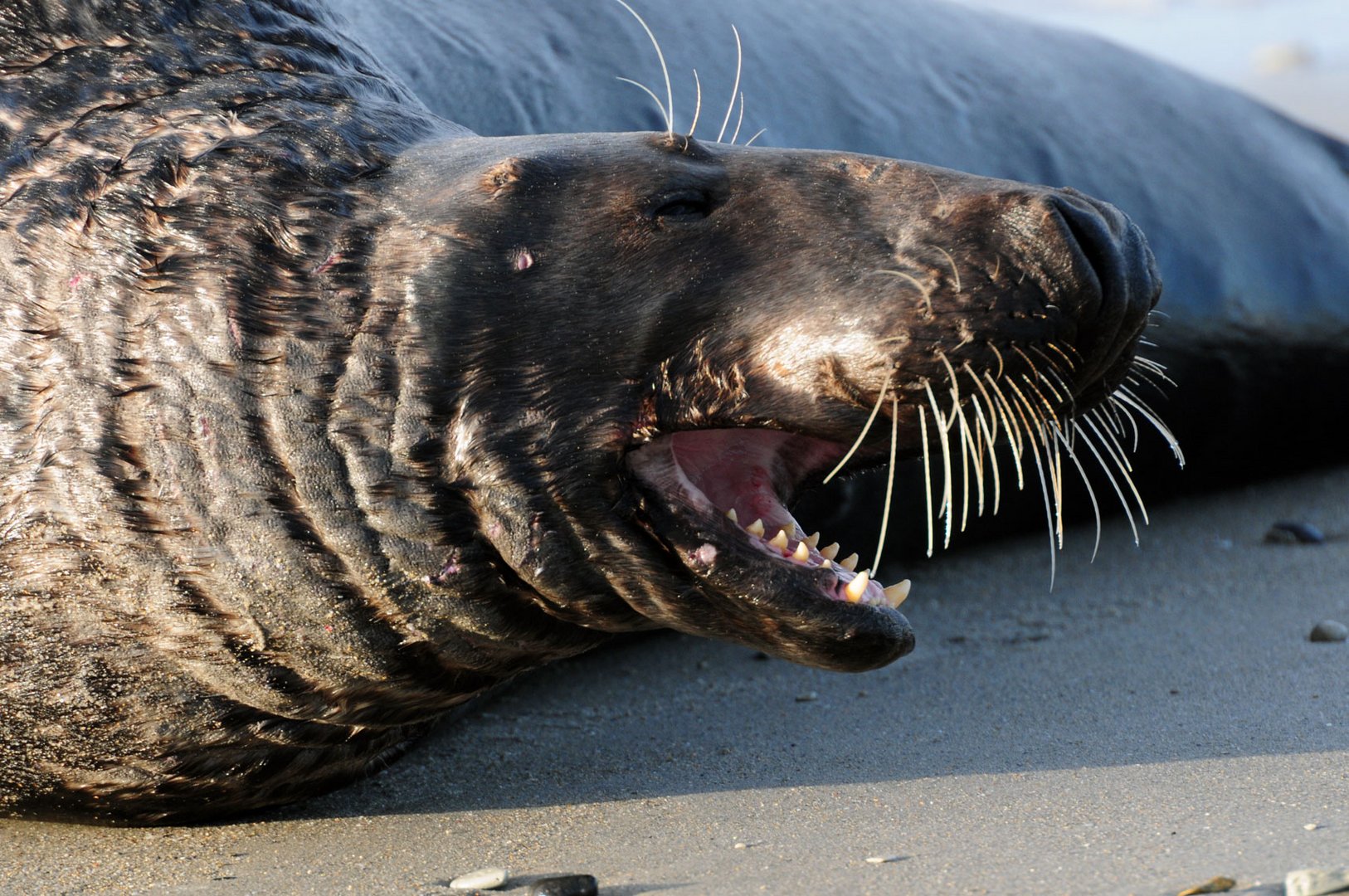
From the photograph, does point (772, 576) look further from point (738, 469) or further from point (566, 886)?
point (566, 886)

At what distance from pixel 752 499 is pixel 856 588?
0.92 feet

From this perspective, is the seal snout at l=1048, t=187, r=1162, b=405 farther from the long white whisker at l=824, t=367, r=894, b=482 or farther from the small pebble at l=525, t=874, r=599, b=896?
the small pebble at l=525, t=874, r=599, b=896

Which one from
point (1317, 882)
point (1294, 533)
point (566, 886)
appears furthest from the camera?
point (1294, 533)

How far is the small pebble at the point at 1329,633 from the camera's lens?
13.4ft

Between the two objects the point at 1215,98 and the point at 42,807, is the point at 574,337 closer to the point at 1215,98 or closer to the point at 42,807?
the point at 42,807

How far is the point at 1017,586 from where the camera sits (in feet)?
16.4

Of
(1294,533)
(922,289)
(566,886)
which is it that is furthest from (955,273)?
(1294,533)

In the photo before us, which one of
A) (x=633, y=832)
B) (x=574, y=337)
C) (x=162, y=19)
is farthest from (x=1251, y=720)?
(x=162, y=19)

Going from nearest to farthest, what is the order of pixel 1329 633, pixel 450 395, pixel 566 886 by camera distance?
pixel 566 886 → pixel 450 395 → pixel 1329 633

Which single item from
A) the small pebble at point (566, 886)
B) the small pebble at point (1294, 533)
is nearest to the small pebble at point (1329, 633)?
the small pebble at point (1294, 533)

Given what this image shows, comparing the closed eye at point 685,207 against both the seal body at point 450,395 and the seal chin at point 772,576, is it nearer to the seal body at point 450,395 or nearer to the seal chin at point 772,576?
the seal body at point 450,395

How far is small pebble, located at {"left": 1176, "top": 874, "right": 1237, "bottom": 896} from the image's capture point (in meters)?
2.39

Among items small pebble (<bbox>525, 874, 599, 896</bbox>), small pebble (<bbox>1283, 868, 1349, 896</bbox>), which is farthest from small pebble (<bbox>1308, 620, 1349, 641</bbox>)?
small pebble (<bbox>525, 874, 599, 896</bbox>)

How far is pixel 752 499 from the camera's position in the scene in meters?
3.06
